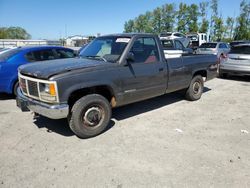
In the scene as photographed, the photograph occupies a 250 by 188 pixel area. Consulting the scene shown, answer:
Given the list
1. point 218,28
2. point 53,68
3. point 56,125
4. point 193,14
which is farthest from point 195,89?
point 193,14

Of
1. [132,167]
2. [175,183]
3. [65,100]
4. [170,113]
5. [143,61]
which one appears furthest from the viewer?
[170,113]

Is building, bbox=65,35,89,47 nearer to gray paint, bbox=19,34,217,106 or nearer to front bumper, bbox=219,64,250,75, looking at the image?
front bumper, bbox=219,64,250,75

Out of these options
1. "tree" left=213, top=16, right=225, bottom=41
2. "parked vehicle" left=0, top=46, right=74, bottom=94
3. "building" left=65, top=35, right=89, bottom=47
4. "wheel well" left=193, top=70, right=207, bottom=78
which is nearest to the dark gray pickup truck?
"wheel well" left=193, top=70, right=207, bottom=78

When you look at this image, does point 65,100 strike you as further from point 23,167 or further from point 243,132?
point 243,132

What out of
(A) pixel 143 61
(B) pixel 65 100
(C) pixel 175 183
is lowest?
(C) pixel 175 183

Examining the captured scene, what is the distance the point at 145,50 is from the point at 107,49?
0.87 meters

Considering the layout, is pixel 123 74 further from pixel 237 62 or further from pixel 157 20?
pixel 157 20

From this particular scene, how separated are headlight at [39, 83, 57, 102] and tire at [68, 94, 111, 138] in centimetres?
42

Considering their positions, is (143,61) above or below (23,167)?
above

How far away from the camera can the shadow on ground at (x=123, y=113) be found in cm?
459

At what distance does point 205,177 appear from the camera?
3004 mm

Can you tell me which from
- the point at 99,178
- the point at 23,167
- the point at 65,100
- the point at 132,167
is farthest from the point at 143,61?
the point at 23,167

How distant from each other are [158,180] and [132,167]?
1.47ft

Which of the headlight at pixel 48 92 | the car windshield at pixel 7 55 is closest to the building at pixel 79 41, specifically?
the car windshield at pixel 7 55
